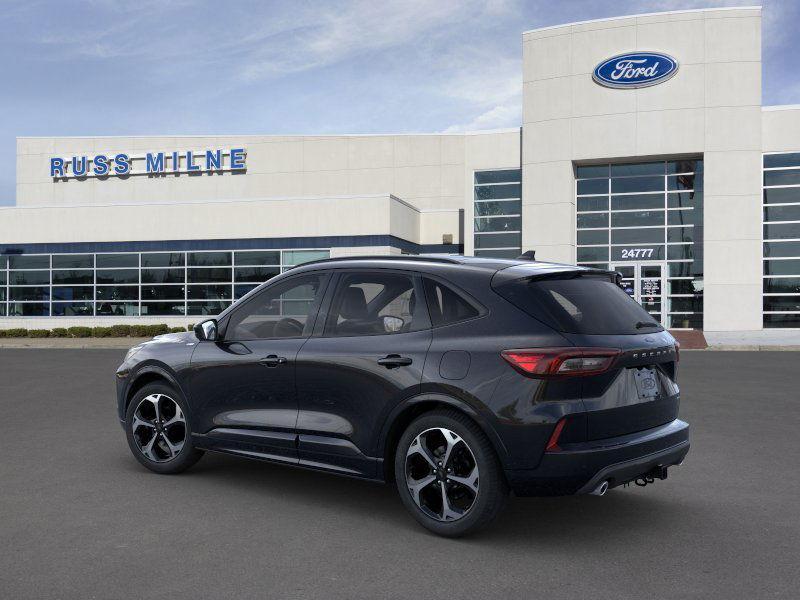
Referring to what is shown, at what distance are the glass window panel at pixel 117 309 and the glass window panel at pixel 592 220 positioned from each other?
19.8 m

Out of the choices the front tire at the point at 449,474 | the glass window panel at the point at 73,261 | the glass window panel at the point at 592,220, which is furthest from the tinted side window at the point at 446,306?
the glass window panel at the point at 73,261

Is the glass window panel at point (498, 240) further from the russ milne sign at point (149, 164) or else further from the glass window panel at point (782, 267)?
the russ milne sign at point (149, 164)

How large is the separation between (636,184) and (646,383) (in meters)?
29.9

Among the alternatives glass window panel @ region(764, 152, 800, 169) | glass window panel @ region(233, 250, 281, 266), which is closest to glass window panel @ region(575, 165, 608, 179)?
glass window panel @ region(764, 152, 800, 169)

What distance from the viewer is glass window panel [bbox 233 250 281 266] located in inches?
1404

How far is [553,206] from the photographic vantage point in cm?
3362

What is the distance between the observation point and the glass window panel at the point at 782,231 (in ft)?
104

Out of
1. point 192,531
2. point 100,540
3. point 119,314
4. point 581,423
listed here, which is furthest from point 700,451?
point 119,314

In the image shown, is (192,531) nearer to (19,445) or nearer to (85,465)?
(85,465)

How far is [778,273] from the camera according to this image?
103 feet

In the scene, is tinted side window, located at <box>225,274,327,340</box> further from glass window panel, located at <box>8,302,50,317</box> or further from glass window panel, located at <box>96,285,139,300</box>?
glass window panel, located at <box>8,302,50,317</box>

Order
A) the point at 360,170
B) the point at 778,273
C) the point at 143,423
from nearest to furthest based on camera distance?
the point at 143,423, the point at 778,273, the point at 360,170

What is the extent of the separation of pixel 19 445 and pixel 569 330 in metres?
5.98

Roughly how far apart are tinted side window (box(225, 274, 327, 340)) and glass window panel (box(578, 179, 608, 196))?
1140 inches
